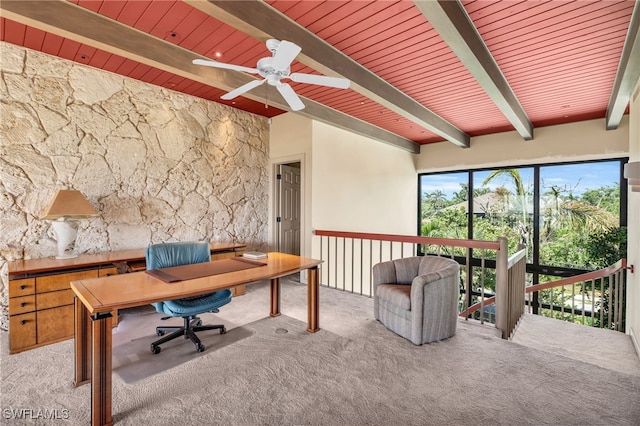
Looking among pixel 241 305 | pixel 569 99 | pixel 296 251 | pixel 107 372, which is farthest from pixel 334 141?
pixel 107 372

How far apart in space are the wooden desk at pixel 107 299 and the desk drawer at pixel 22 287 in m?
0.92

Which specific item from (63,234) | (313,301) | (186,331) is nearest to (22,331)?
(63,234)

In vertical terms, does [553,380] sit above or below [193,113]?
below

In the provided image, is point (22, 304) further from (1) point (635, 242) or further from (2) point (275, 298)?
(1) point (635, 242)

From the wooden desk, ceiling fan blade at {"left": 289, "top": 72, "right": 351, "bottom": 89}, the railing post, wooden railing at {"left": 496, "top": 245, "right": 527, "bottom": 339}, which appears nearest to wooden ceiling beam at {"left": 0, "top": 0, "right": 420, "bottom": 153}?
ceiling fan blade at {"left": 289, "top": 72, "right": 351, "bottom": 89}

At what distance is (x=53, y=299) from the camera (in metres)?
2.71

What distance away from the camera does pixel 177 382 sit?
7.00 ft

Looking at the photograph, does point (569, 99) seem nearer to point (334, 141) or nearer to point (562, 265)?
point (562, 265)

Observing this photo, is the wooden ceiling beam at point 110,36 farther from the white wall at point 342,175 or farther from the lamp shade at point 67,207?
the lamp shade at point 67,207

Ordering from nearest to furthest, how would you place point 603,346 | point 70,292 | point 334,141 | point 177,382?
point 177,382 → point 70,292 → point 603,346 → point 334,141

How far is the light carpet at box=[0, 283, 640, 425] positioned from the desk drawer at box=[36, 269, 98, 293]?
50 centimetres

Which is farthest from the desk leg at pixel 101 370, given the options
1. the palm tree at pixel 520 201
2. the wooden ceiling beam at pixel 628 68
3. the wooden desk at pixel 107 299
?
the palm tree at pixel 520 201

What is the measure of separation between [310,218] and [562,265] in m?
4.73

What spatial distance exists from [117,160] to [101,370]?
9.01 feet
